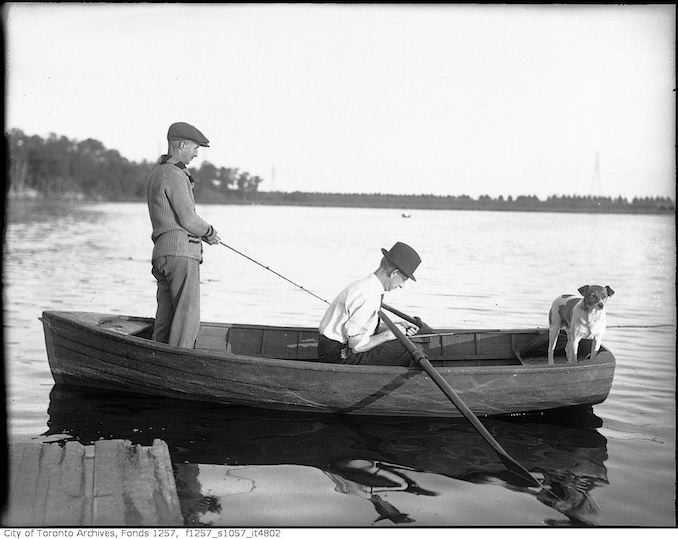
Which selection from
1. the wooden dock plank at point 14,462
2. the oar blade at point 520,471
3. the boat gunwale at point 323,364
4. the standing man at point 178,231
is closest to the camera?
the wooden dock plank at point 14,462

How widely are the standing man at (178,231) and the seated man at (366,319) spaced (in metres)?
1.30

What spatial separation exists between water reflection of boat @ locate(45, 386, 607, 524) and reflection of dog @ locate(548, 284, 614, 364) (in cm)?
70

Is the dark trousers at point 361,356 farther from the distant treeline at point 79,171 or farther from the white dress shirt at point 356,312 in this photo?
the distant treeline at point 79,171

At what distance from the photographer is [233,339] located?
325 inches

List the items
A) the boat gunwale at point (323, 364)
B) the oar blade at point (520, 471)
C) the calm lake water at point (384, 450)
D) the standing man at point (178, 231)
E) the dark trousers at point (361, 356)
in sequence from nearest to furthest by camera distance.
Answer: the calm lake water at point (384, 450), the oar blade at point (520, 471), the boat gunwale at point (323, 364), the dark trousers at point (361, 356), the standing man at point (178, 231)

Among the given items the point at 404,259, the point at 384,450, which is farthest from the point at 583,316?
the point at 384,450

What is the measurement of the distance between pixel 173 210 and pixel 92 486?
3233 mm

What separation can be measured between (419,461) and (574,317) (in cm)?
223

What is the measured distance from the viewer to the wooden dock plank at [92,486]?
3791 millimetres

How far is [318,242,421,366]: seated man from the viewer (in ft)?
20.4

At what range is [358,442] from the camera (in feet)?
20.7

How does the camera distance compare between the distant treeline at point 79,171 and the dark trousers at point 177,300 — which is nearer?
the dark trousers at point 177,300

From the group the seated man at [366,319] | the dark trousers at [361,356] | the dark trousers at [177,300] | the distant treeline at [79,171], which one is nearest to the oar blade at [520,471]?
Result: the dark trousers at [361,356]

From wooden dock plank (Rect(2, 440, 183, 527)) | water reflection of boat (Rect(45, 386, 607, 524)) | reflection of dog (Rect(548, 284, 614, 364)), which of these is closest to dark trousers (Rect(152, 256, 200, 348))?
water reflection of boat (Rect(45, 386, 607, 524))
